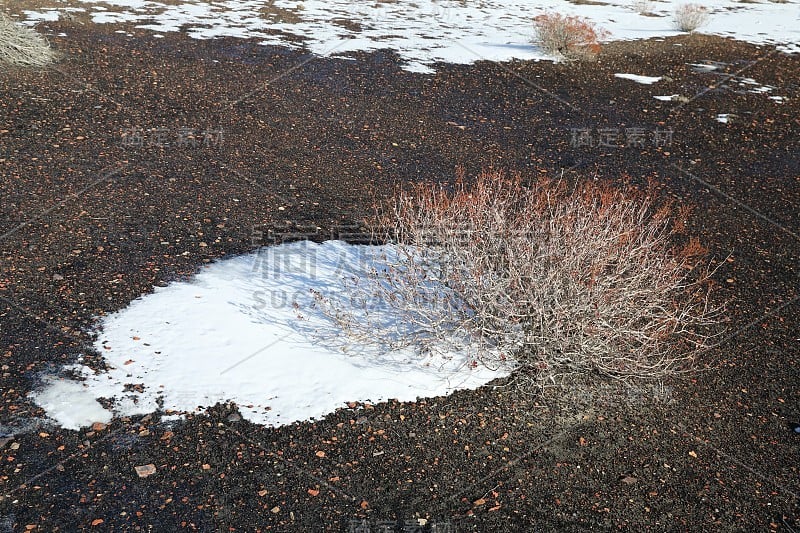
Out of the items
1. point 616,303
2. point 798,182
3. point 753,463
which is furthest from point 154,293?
point 798,182

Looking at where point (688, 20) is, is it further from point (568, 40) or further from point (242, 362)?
point (242, 362)

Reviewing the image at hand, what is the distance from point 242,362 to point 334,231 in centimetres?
188

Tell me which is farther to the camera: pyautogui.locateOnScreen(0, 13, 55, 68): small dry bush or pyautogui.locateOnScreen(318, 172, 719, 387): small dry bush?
pyautogui.locateOnScreen(0, 13, 55, 68): small dry bush

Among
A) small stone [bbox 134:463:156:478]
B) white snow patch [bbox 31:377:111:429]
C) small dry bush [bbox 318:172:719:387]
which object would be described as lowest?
small stone [bbox 134:463:156:478]

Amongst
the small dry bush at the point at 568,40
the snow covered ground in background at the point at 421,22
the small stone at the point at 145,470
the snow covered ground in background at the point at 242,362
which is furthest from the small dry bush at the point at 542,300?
the small dry bush at the point at 568,40

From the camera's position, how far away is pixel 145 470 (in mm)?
3332

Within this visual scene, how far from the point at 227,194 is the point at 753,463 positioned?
448cm

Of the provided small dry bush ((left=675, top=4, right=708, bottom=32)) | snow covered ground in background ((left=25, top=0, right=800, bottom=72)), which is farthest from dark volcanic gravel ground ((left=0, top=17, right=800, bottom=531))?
small dry bush ((left=675, top=4, right=708, bottom=32))

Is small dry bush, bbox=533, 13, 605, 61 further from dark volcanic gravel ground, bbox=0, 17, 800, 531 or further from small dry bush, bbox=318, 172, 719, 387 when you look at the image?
small dry bush, bbox=318, 172, 719, 387

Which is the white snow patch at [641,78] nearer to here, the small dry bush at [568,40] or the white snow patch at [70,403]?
the small dry bush at [568,40]

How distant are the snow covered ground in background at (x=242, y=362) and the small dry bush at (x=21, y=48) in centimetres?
589

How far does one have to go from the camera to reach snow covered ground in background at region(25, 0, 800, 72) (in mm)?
11812

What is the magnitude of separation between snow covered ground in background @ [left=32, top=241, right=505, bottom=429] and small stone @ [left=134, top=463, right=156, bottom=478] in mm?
424

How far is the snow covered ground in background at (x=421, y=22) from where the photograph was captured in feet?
38.8
